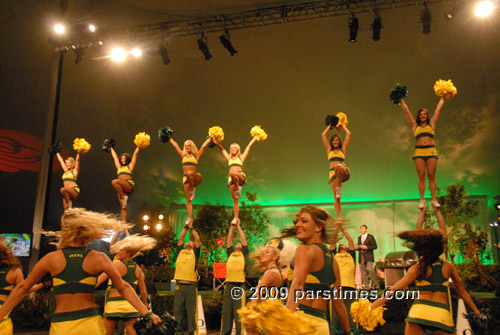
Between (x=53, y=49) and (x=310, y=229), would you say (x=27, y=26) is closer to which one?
(x=53, y=49)

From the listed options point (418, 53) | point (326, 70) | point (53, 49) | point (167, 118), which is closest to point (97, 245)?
point (167, 118)

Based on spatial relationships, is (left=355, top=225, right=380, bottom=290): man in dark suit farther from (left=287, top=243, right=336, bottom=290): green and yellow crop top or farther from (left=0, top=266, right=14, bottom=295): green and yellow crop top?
(left=0, top=266, right=14, bottom=295): green and yellow crop top

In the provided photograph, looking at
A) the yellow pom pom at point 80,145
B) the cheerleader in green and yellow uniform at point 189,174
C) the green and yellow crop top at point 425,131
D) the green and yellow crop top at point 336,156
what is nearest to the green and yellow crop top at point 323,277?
the green and yellow crop top at point 425,131

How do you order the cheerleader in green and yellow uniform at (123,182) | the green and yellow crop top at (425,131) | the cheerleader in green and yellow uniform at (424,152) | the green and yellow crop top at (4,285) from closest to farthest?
1. the green and yellow crop top at (4,285)
2. the cheerleader in green and yellow uniform at (424,152)
3. the green and yellow crop top at (425,131)
4. the cheerleader in green and yellow uniform at (123,182)

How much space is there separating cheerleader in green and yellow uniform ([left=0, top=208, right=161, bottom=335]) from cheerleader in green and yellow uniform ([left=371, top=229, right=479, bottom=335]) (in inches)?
85.1

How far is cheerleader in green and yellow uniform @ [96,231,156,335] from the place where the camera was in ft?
16.4

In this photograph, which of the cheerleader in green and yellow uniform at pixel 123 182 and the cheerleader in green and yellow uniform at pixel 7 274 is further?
the cheerleader in green and yellow uniform at pixel 123 182

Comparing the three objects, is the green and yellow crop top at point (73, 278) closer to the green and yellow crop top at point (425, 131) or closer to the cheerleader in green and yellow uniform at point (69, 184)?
the green and yellow crop top at point (425, 131)

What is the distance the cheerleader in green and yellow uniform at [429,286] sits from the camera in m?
3.44

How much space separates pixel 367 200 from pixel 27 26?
13.3m

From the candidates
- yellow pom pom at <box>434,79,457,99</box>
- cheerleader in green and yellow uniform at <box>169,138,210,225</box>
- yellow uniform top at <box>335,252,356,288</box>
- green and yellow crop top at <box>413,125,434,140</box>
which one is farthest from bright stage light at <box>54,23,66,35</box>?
yellow pom pom at <box>434,79,457,99</box>

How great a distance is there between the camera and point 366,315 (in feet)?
11.6

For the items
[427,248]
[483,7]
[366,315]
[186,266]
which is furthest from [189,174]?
Answer: [483,7]

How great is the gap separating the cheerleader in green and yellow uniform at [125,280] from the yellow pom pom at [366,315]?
263 cm
